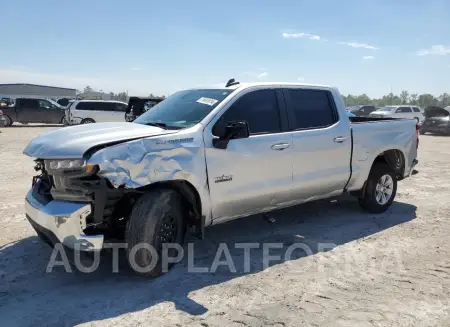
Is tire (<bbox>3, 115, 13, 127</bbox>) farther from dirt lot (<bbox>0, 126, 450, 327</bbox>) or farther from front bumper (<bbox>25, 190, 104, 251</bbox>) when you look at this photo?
front bumper (<bbox>25, 190, 104, 251</bbox>)

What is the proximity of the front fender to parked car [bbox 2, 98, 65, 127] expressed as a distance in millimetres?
25040

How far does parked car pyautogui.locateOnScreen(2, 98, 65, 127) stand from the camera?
25859mm

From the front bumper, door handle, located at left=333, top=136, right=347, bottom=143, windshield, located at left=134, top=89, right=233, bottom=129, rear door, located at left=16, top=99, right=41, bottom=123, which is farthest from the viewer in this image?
rear door, located at left=16, top=99, right=41, bottom=123

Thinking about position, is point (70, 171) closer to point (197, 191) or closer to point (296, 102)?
point (197, 191)

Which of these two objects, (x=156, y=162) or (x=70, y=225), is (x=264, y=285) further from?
(x=70, y=225)

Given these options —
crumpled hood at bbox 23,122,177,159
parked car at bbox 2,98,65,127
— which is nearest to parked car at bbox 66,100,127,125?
parked car at bbox 2,98,65,127

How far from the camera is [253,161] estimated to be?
4.60m

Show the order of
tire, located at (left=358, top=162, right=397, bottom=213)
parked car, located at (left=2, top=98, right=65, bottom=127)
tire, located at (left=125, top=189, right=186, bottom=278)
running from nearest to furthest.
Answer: tire, located at (left=125, top=189, right=186, bottom=278)
tire, located at (left=358, top=162, right=397, bottom=213)
parked car, located at (left=2, top=98, right=65, bottom=127)

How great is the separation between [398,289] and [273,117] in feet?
7.43

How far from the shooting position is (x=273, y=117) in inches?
197

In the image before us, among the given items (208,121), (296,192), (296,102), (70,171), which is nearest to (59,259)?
(70,171)

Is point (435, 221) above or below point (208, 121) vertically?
below

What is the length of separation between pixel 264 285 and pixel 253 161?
4.36ft

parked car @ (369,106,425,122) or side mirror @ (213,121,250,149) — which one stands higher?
parked car @ (369,106,425,122)
